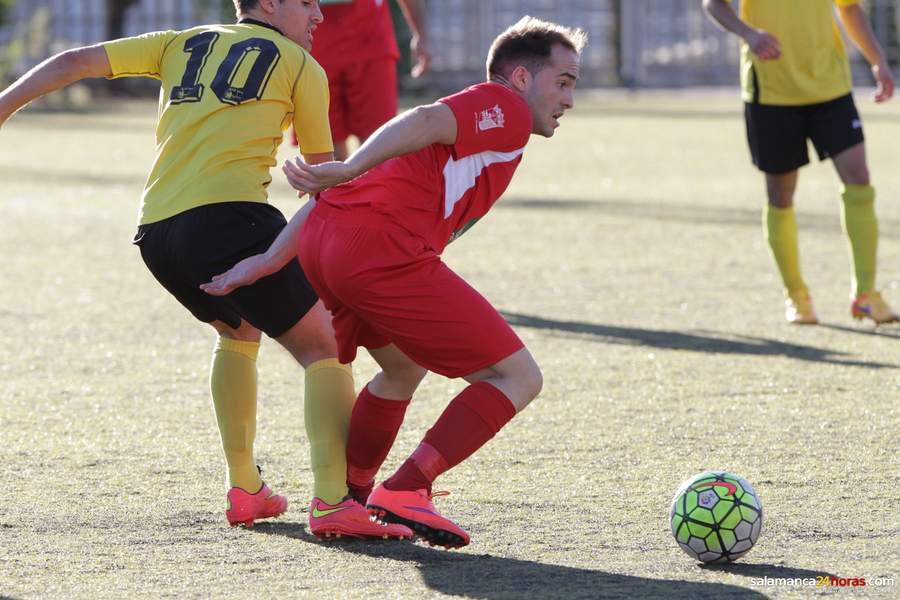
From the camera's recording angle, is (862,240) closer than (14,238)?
Yes

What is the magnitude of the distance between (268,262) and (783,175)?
14.3 feet

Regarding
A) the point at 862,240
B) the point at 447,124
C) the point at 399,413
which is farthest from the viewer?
the point at 862,240

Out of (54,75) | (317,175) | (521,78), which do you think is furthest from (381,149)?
(54,75)

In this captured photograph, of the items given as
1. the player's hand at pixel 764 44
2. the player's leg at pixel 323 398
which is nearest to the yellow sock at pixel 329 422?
the player's leg at pixel 323 398

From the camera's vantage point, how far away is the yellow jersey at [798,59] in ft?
25.5

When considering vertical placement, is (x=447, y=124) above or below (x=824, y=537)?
above

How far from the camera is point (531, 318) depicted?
8.09m

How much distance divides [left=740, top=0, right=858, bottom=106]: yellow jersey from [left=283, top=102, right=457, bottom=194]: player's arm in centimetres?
404

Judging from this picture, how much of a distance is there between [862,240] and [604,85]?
2463 centimetres

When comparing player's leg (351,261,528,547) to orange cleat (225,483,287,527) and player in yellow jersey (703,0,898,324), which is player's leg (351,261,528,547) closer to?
orange cleat (225,483,287,527)

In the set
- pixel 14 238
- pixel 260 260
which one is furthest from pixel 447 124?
pixel 14 238

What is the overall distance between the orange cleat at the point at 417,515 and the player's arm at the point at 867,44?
185 inches

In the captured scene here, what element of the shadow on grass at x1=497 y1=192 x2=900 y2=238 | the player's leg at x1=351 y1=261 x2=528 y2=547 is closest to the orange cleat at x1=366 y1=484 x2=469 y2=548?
the player's leg at x1=351 y1=261 x2=528 y2=547

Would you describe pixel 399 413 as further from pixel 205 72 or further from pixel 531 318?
pixel 531 318
